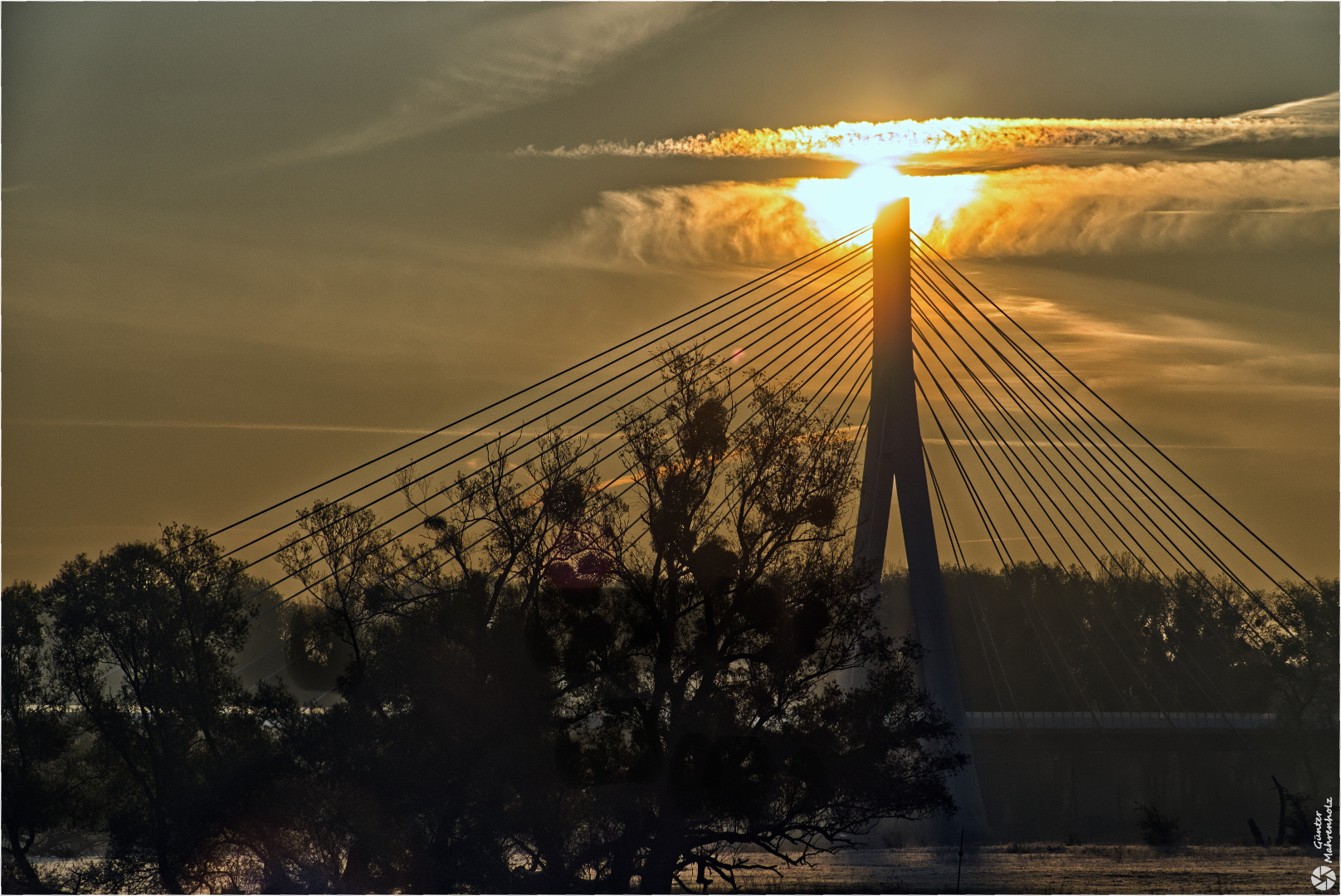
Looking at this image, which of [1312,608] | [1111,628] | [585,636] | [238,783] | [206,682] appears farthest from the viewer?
[1111,628]

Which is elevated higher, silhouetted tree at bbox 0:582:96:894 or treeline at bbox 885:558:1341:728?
silhouetted tree at bbox 0:582:96:894

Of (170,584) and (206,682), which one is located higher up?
(170,584)

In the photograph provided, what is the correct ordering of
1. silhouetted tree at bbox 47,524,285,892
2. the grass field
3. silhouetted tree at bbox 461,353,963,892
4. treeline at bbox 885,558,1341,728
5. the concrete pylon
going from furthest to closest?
treeline at bbox 885,558,1341,728
the concrete pylon
silhouetted tree at bbox 47,524,285,892
the grass field
silhouetted tree at bbox 461,353,963,892

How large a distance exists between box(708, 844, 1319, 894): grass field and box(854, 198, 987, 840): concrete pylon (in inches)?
55.7

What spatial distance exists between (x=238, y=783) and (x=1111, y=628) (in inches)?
2448

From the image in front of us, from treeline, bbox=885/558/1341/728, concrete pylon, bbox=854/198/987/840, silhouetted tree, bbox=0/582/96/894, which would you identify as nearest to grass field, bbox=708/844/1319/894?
concrete pylon, bbox=854/198/987/840

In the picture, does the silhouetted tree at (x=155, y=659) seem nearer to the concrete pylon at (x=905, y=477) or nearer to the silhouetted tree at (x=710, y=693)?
the silhouetted tree at (x=710, y=693)

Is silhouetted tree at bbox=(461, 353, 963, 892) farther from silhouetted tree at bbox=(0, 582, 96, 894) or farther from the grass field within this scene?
silhouetted tree at bbox=(0, 582, 96, 894)

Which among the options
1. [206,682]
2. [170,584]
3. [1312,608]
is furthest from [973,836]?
[1312,608]

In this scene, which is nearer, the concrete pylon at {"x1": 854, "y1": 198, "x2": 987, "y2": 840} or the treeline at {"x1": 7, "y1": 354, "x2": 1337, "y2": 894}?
the treeline at {"x1": 7, "y1": 354, "x2": 1337, "y2": 894}

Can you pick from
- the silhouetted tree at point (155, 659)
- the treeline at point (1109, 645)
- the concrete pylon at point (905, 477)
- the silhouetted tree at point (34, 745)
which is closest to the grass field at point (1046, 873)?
the concrete pylon at point (905, 477)

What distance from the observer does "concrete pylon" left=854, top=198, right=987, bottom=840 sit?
26047mm

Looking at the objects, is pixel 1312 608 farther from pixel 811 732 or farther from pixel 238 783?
pixel 238 783

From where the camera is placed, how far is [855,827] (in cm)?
1919
